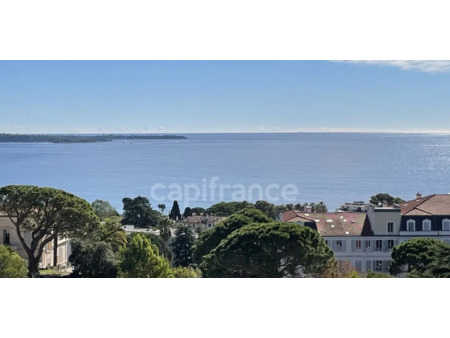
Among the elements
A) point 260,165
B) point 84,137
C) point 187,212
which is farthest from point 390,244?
point 84,137

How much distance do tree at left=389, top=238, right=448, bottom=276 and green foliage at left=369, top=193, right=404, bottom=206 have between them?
0.61 m

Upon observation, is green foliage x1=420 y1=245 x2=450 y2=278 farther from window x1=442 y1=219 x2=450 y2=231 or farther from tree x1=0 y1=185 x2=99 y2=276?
tree x1=0 y1=185 x2=99 y2=276

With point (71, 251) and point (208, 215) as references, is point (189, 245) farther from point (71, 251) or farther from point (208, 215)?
point (71, 251)

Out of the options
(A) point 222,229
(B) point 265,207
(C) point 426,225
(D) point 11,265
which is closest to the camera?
(D) point 11,265

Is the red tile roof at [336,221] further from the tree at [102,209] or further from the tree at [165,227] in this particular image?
the tree at [102,209]

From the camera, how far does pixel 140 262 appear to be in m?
8.88

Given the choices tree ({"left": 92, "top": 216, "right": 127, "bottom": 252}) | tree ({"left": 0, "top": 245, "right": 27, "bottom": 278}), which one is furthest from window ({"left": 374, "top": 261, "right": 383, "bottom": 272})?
tree ({"left": 0, "top": 245, "right": 27, "bottom": 278})

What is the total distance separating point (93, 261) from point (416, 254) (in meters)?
4.54

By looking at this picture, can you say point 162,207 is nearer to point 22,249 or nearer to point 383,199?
point 22,249
